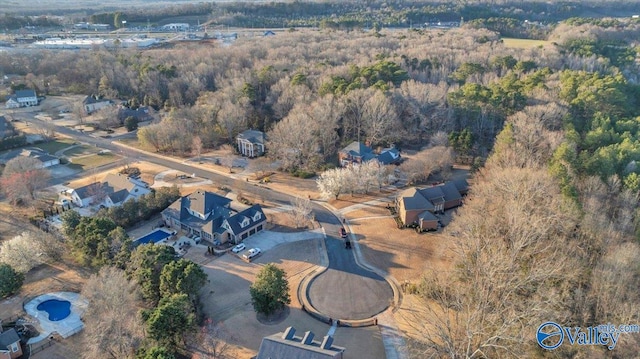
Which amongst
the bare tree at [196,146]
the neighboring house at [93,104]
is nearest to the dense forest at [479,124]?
the bare tree at [196,146]

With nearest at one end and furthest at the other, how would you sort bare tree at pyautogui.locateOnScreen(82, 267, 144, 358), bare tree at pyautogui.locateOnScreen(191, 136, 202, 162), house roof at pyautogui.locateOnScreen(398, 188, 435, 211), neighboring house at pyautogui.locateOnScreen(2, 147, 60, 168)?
bare tree at pyautogui.locateOnScreen(82, 267, 144, 358)
house roof at pyautogui.locateOnScreen(398, 188, 435, 211)
neighboring house at pyautogui.locateOnScreen(2, 147, 60, 168)
bare tree at pyautogui.locateOnScreen(191, 136, 202, 162)

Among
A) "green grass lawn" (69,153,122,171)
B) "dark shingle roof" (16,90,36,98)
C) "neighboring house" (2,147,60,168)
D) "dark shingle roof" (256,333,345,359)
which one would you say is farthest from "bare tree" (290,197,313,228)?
"dark shingle roof" (16,90,36,98)

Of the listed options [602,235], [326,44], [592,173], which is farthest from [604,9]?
[602,235]

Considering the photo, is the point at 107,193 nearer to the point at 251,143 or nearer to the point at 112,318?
the point at 251,143

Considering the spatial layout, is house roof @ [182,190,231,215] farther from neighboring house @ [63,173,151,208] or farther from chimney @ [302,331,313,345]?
chimney @ [302,331,313,345]

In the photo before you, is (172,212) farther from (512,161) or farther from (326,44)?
(326,44)

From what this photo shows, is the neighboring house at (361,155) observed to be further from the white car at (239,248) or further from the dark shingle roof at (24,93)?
the dark shingle roof at (24,93)

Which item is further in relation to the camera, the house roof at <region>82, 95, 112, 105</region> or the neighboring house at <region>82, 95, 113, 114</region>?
the house roof at <region>82, 95, 112, 105</region>
